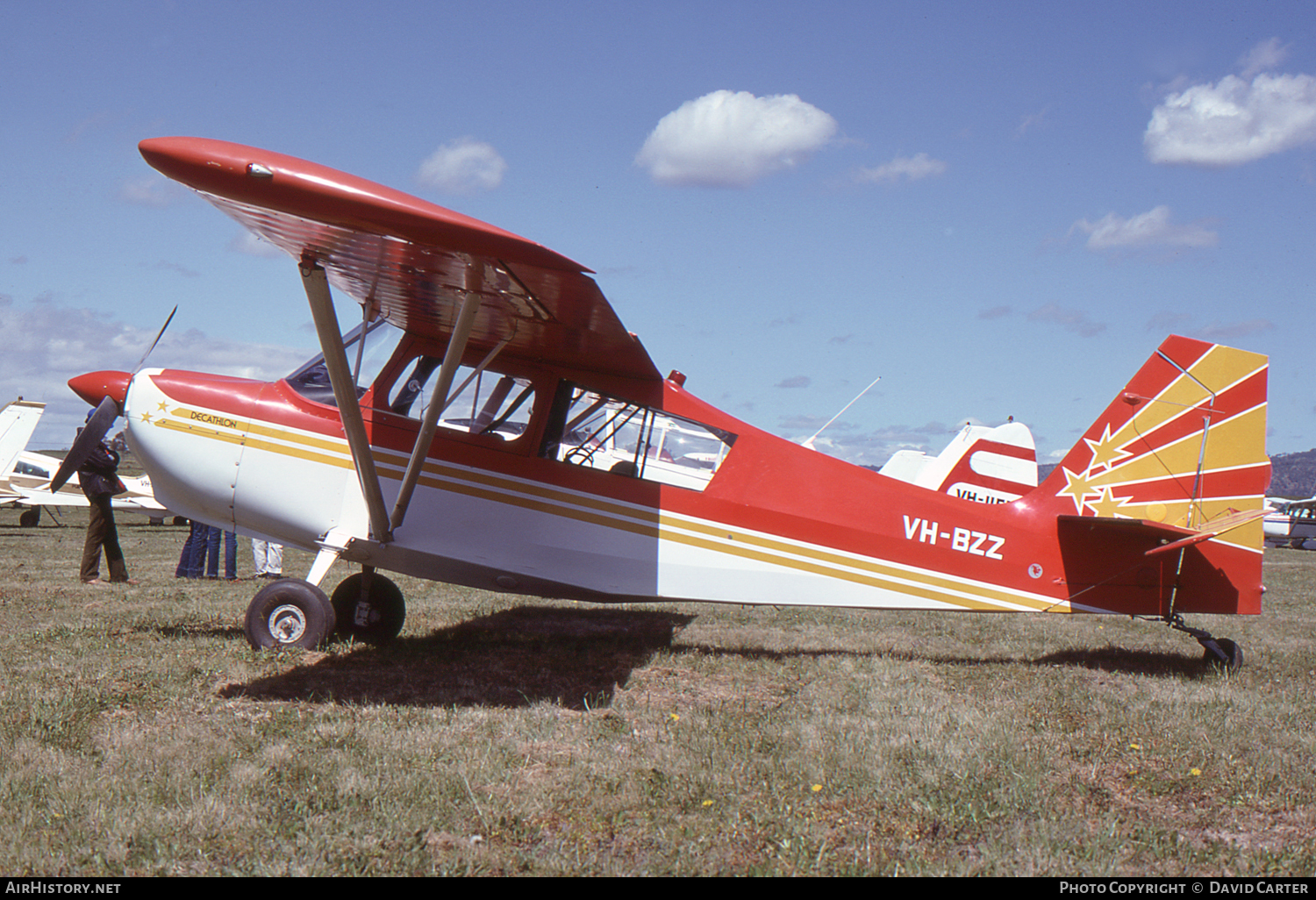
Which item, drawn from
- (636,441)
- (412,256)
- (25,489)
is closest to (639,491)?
(636,441)

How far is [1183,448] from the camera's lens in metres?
6.66

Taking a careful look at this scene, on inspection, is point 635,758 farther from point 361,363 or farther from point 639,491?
point 361,363

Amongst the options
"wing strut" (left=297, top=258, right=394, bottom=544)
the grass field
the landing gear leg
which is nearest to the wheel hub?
the grass field

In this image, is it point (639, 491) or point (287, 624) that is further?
point (639, 491)

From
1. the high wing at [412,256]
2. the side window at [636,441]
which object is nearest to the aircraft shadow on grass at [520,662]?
the side window at [636,441]

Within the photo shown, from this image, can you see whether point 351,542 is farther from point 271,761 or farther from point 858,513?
point 858,513

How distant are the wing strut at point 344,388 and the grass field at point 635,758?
1111 mm

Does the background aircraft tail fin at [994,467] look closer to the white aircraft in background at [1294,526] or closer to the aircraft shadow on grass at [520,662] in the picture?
the aircraft shadow on grass at [520,662]

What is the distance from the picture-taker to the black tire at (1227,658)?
22.2 feet

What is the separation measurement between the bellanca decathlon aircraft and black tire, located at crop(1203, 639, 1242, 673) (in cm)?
4

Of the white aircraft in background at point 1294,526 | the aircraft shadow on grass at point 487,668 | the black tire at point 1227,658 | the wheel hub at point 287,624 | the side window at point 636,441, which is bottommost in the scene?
the aircraft shadow on grass at point 487,668

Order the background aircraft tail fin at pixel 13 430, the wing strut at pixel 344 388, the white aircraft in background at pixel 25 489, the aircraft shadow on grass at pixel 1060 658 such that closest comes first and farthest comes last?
the wing strut at pixel 344 388, the aircraft shadow on grass at pixel 1060 658, the white aircraft in background at pixel 25 489, the background aircraft tail fin at pixel 13 430

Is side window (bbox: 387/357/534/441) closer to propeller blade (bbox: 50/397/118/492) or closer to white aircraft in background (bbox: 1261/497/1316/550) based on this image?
propeller blade (bbox: 50/397/118/492)

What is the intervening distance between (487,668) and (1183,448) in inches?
215
